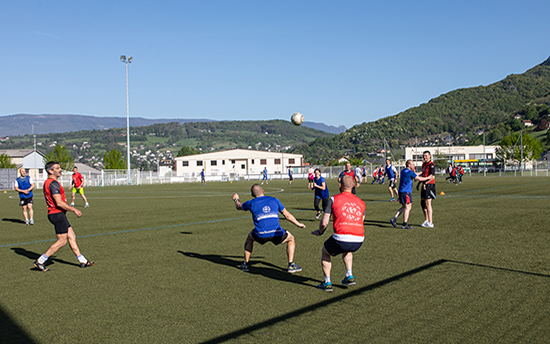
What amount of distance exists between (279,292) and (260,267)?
1640 millimetres

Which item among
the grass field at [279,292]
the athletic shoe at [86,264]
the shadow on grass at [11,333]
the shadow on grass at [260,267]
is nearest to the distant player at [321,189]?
the grass field at [279,292]

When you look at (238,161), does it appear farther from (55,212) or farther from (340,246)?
(340,246)

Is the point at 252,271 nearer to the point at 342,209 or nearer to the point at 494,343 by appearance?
the point at 342,209

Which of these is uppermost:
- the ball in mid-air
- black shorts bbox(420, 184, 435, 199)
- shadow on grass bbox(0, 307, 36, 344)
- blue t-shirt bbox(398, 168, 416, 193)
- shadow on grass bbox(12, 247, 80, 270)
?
the ball in mid-air

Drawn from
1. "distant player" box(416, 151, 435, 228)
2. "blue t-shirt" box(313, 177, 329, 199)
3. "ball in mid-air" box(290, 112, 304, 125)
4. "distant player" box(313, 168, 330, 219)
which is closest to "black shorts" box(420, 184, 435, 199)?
"distant player" box(416, 151, 435, 228)

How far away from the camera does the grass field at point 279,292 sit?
4.57 meters

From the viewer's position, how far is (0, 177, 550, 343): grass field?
4570mm

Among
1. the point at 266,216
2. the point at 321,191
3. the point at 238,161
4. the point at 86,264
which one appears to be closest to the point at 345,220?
the point at 266,216

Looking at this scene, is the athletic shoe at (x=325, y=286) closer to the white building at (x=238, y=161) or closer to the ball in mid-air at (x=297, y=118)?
the ball in mid-air at (x=297, y=118)

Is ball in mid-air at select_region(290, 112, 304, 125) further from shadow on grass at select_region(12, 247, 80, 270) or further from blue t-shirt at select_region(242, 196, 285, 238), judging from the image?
blue t-shirt at select_region(242, 196, 285, 238)

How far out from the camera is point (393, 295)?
5750 millimetres

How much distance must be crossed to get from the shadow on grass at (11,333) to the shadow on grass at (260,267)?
11.3ft

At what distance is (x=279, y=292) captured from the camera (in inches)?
239

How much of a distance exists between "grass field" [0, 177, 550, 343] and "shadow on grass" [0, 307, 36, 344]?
0.01m
